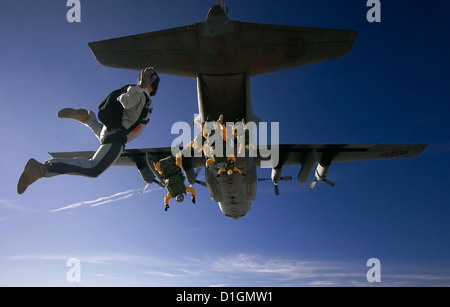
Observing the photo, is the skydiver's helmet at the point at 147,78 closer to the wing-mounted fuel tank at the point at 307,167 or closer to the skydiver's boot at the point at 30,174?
the skydiver's boot at the point at 30,174

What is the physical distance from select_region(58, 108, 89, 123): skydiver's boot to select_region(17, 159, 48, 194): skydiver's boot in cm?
87

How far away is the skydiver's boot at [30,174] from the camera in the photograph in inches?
111

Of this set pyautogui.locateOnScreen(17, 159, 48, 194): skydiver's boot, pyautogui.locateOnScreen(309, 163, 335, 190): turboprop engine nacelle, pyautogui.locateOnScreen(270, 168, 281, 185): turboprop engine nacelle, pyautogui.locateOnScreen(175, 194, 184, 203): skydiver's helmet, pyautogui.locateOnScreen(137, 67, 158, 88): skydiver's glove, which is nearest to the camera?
pyautogui.locateOnScreen(17, 159, 48, 194): skydiver's boot

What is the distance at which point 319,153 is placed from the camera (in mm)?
10953

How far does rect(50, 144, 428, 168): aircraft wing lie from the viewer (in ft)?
34.3

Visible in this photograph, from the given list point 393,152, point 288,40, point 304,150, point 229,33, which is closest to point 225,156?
point 229,33

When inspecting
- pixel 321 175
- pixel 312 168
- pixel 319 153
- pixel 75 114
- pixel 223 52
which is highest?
pixel 223 52

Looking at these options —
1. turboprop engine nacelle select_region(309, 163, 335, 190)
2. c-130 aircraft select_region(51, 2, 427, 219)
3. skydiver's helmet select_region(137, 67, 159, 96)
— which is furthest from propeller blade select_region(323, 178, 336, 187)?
skydiver's helmet select_region(137, 67, 159, 96)

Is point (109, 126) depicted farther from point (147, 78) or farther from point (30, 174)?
point (30, 174)

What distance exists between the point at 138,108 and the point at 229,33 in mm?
3814

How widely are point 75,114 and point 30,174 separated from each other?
1065mm

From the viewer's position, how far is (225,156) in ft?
19.8

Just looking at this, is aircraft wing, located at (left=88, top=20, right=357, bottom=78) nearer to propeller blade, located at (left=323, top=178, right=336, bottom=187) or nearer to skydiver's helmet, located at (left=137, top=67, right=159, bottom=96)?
skydiver's helmet, located at (left=137, top=67, right=159, bottom=96)

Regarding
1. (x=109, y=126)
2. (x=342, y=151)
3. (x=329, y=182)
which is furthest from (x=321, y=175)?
(x=109, y=126)
